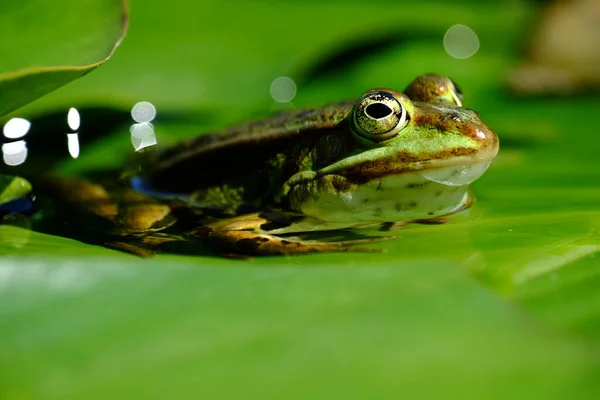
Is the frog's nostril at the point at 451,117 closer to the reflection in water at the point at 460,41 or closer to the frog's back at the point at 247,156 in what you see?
the frog's back at the point at 247,156

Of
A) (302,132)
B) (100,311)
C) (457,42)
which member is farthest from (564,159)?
(100,311)

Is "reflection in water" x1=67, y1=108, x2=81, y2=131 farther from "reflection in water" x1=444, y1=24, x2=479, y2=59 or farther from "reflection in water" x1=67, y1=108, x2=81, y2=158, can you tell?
"reflection in water" x1=444, y1=24, x2=479, y2=59

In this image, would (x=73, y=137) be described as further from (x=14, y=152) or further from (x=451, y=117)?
(x=451, y=117)

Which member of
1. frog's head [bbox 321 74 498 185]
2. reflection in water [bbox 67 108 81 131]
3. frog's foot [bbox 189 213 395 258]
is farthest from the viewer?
reflection in water [bbox 67 108 81 131]

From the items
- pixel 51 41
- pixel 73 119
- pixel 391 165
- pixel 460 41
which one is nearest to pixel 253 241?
pixel 391 165

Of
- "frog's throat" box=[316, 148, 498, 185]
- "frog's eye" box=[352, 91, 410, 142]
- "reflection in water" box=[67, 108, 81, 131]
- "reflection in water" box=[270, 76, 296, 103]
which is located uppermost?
"reflection in water" box=[270, 76, 296, 103]

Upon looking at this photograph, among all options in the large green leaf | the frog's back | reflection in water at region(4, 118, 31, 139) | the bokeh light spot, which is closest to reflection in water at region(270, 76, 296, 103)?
the bokeh light spot

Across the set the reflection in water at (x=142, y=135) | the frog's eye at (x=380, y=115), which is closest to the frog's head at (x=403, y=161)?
the frog's eye at (x=380, y=115)
